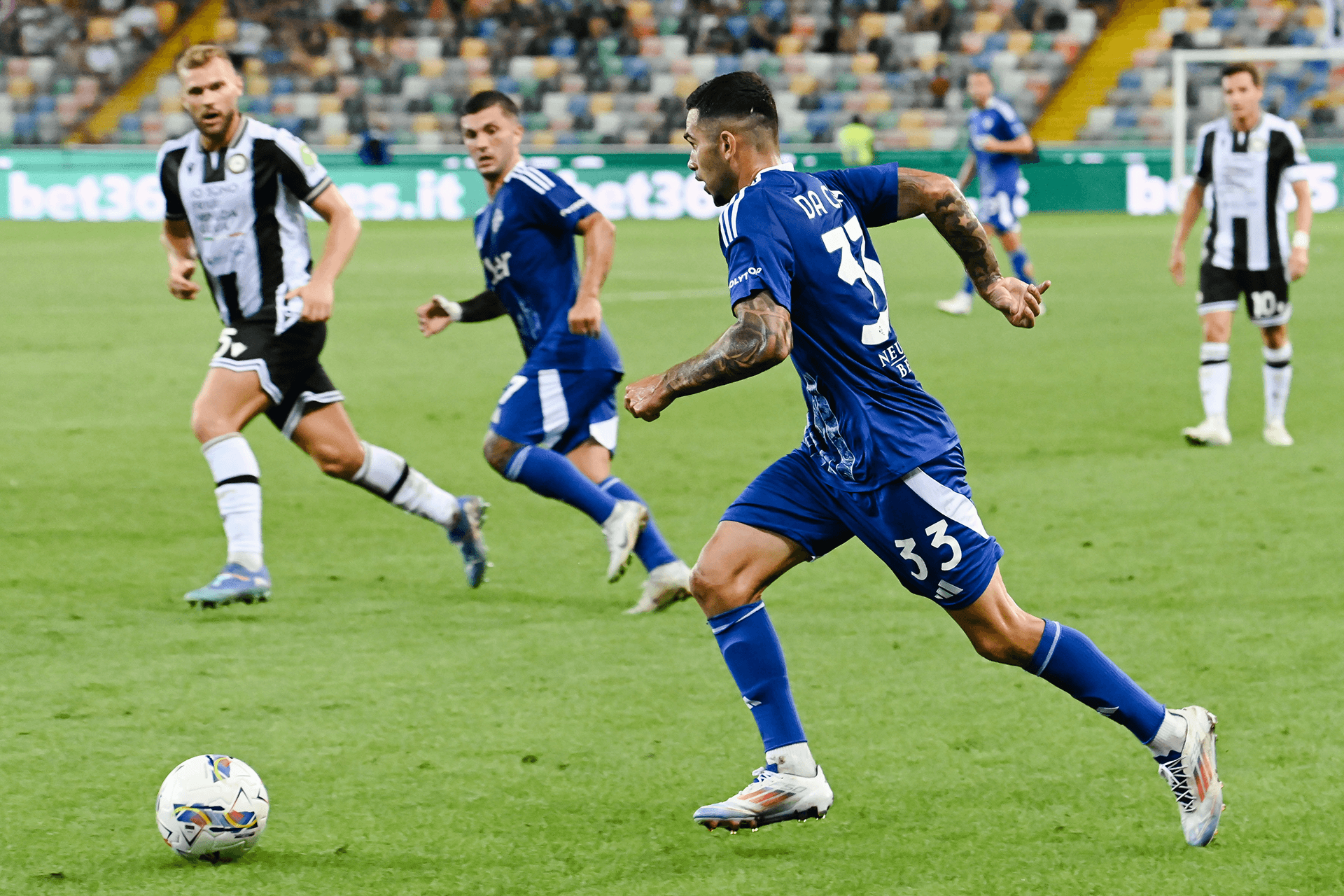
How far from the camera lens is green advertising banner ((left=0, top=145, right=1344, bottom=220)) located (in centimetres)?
2766

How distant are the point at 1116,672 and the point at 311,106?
32959mm

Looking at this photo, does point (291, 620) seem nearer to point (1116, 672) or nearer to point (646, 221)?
point (1116, 672)

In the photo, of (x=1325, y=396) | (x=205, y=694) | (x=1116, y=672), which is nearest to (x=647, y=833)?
(x=1116, y=672)

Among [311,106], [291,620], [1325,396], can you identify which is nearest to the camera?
[291,620]

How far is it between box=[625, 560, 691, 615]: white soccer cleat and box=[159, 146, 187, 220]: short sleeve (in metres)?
2.45

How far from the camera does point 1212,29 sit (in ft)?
107

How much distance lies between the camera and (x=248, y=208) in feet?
22.4

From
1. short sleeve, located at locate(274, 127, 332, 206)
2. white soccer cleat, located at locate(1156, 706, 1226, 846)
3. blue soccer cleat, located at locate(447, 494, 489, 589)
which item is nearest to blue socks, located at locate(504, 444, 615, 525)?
blue soccer cleat, located at locate(447, 494, 489, 589)

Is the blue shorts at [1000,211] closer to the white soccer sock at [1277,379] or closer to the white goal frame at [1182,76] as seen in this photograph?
the white soccer sock at [1277,379]

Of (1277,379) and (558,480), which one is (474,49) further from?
(558,480)

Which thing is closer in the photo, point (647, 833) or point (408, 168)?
point (647, 833)

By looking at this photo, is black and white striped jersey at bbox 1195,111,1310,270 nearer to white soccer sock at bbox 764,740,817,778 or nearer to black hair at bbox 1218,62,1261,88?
black hair at bbox 1218,62,1261,88

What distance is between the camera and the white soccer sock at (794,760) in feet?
13.6

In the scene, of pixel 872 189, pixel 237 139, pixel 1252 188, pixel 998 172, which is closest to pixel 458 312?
pixel 237 139
